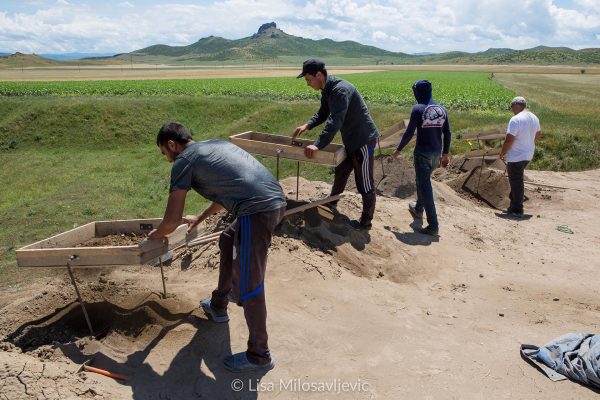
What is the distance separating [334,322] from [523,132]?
581 centimetres

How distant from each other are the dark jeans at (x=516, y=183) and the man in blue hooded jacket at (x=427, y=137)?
7.09 ft

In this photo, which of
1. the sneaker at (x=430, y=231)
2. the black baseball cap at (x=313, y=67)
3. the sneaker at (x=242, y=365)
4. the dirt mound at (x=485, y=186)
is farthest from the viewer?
the dirt mound at (x=485, y=186)

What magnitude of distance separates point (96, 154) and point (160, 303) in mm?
15132

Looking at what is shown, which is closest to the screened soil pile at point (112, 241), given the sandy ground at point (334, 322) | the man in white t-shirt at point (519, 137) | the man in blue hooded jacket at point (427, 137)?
the sandy ground at point (334, 322)

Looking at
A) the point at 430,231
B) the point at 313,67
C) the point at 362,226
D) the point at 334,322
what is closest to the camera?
the point at 334,322

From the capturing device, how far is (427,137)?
23.5ft

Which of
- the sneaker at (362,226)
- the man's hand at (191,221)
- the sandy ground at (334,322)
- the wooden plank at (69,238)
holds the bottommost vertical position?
the sandy ground at (334,322)

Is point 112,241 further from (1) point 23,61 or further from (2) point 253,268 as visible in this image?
(1) point 23,61

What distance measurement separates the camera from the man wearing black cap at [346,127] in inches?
240

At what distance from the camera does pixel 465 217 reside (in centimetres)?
844

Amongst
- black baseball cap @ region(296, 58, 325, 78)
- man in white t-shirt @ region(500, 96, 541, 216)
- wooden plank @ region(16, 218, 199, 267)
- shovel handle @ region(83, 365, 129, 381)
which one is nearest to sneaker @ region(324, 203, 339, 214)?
black baseball cap @ region(296, 58, 325, 78)

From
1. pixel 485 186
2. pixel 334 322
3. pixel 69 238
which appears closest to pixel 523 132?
pixel 485 186

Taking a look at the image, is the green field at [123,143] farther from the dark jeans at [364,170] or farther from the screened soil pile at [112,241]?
the dark jeans at [364,170]

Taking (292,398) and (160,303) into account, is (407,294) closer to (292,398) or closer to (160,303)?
(292,398)
